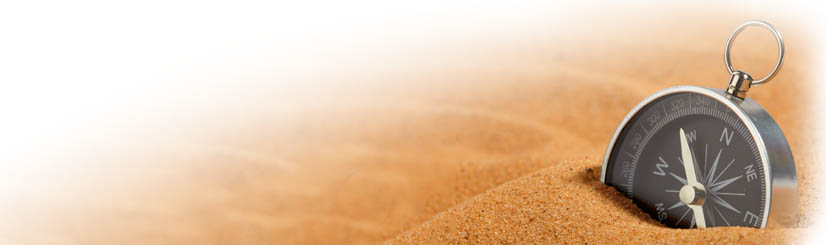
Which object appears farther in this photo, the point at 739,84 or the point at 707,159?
the point at 707,159

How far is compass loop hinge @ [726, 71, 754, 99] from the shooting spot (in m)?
1.75

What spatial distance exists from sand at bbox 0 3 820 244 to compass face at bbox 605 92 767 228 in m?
0.13

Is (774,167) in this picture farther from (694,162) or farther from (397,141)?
(397,141)

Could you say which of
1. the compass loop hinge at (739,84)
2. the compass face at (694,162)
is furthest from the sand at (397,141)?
the compass loop hinge at (739,84)

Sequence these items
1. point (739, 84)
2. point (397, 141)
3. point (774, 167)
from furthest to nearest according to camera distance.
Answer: point (397, 141), point (739, 84), point (774, 167)

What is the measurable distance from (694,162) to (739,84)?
0.86 ft

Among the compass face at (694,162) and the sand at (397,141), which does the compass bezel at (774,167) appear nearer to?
the compass face at (694,162)

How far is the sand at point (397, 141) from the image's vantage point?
9.70 feet

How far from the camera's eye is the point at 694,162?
1.89 metres

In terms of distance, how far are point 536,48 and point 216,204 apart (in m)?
2.16

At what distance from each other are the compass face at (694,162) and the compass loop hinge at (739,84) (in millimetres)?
44

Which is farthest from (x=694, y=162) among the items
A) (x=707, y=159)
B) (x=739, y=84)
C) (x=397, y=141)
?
(x=397, y=141)

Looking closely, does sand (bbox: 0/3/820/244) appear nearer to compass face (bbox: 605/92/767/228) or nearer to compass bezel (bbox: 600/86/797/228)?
compass face (bbox: 605/92/767/228)

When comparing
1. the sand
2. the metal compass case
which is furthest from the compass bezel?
the sand
